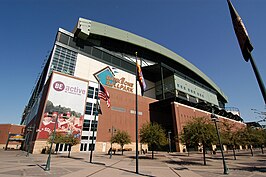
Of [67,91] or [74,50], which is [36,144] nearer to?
[67,91]

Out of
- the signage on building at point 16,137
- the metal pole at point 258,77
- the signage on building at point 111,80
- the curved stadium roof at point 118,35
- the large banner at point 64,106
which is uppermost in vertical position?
the curved stadium roof at point 118,35

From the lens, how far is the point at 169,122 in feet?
207

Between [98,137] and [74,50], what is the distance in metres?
32.1

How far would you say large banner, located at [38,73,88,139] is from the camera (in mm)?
37344

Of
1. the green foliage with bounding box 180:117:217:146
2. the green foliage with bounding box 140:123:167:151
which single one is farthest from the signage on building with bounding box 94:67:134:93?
the green foliage with bounding box 180:117:217:146

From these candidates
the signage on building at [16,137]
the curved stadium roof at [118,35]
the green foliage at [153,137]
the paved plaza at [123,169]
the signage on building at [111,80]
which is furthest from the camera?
the signage on building at [16,137]

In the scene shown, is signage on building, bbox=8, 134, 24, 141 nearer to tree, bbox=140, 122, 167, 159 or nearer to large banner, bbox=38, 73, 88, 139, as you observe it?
large banner, bbox=38, 73, 88, 139

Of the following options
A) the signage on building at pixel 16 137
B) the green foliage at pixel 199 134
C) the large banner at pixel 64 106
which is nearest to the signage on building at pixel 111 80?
the large banner at pixel 64 106

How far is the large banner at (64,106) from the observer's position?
123 ft

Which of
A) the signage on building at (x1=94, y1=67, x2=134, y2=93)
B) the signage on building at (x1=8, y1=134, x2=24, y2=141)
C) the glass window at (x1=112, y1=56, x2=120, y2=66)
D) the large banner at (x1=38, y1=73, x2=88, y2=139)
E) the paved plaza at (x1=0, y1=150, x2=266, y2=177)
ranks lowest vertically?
the paved plaza at (x1=0, y1=150, x2=266, y2=177)

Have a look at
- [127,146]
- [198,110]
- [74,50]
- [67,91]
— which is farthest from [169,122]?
[74,50]

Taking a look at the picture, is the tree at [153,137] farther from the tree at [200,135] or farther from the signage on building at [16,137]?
the signage on building at [16,137]

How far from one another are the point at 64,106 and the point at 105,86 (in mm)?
16387

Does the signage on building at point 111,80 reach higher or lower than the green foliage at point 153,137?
higher
